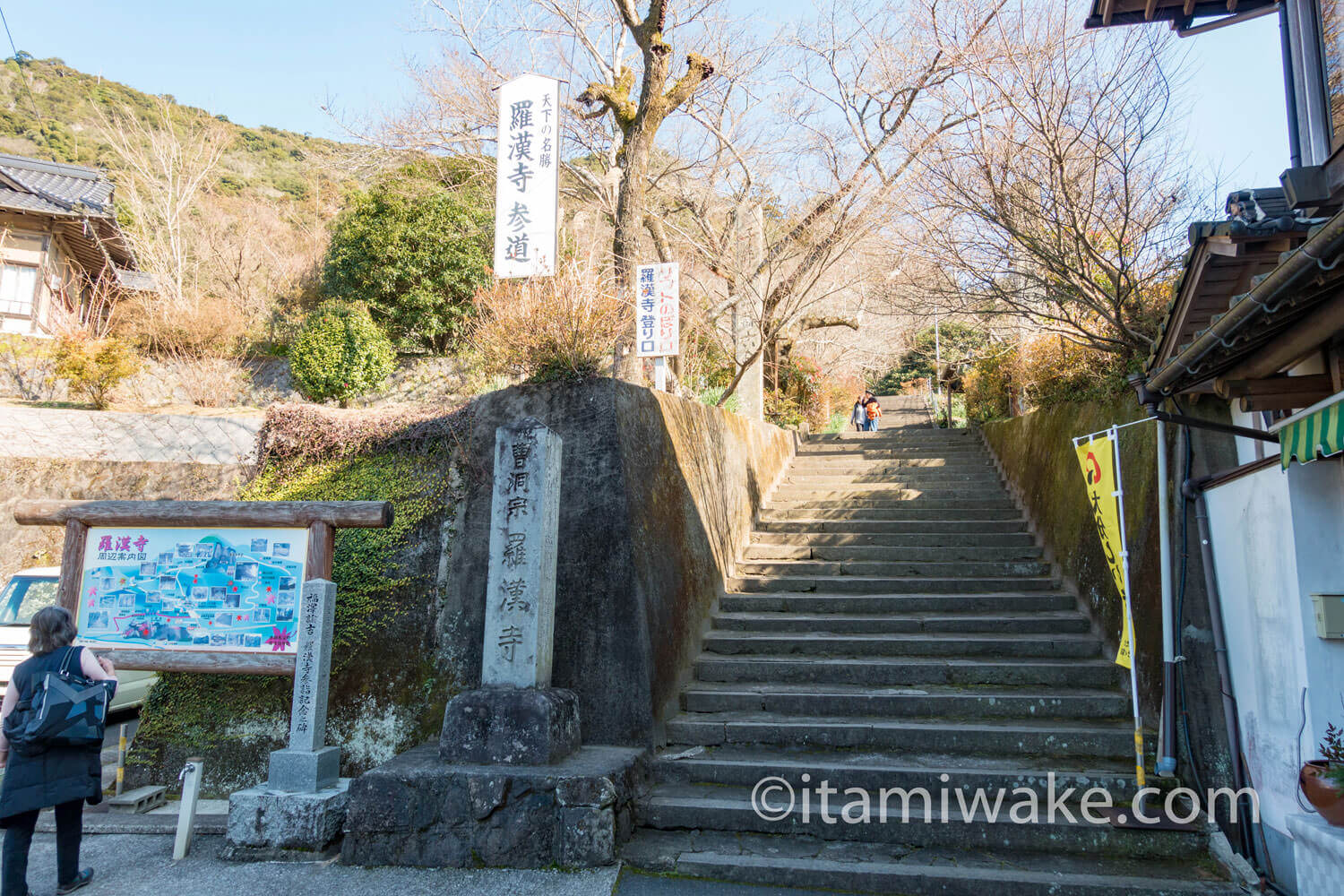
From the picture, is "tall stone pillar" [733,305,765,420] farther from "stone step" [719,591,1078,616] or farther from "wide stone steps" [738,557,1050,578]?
"stone step" [719,591,1078,616]

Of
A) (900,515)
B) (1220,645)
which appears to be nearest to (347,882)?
(1220,645)

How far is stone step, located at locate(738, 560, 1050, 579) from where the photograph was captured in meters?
8.35

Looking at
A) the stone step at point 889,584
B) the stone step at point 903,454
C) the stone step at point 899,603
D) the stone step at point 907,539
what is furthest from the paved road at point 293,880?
the stone step at point 903,454

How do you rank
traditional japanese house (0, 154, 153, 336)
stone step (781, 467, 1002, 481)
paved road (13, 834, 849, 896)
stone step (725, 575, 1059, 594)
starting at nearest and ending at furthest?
1. paved road (13, 834, 849, 896)
2. stone step (725, 575, 1059, 594)
3. stone step (781, 467, 1002, 481)
4. traditional japanese house (0, 154, 153, 336)

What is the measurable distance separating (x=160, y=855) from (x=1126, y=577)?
7.05 m

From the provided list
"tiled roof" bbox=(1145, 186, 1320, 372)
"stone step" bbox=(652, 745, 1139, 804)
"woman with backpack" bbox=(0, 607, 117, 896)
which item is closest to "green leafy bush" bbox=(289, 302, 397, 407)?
Result: "woman with backpack" bbox=(0, 607, 117, 896)

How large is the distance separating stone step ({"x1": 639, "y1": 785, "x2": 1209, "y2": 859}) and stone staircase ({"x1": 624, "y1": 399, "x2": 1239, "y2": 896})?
0.5 inches

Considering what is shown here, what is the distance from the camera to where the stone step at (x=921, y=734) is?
5.50 m

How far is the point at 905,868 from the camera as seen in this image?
4.54 metres

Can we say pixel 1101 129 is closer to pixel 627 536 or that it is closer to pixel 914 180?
pixel 914 180

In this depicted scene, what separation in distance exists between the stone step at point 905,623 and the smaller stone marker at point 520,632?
2.63 m

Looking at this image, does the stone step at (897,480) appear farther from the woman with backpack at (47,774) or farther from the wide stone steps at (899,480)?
the woman with backpack at (47,774)

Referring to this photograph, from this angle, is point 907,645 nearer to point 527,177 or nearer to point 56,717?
point 56,717

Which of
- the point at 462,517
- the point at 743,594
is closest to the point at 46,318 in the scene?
the point at 462,517
